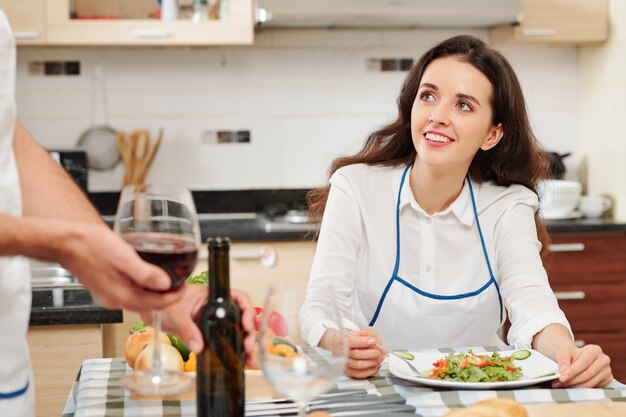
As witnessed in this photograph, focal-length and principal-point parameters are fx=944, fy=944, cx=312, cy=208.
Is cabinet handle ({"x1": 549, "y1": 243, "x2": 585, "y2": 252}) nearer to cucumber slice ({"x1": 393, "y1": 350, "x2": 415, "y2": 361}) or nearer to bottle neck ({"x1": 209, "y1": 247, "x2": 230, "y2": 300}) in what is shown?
cucumber slice ({"x1": 393, "y1": 350, "x2": 415, "y2": 361})

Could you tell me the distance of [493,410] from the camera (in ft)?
3.99

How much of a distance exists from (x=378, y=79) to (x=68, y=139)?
1.33m

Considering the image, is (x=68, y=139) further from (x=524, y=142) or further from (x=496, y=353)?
(x=496, y=353)

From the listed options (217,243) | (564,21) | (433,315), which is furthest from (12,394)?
(564,21)

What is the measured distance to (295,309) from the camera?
3.64 ft

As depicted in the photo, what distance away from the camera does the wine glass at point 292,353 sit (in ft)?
3.52

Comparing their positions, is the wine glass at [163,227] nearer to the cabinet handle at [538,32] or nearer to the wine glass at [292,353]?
the wine glass at [292,353]

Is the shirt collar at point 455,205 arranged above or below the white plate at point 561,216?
above

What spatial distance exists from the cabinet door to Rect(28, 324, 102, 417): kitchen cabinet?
5.47 feet

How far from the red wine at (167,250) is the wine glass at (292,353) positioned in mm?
111

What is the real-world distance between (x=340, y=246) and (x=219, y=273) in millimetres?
986

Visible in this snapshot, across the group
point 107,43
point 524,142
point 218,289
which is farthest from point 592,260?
point 218,289

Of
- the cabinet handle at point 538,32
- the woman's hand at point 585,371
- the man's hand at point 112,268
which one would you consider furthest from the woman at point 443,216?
the cabinet handle at point 538,32

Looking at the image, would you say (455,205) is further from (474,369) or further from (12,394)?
(12,394)
